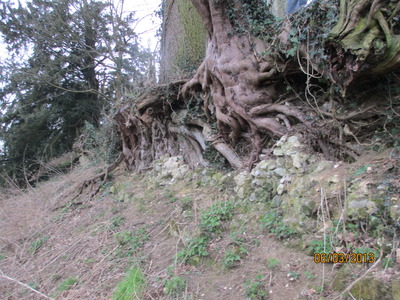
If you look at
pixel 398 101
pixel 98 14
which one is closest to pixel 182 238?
pixel 398 101

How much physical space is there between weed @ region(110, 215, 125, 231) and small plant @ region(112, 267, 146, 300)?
170 centimetres

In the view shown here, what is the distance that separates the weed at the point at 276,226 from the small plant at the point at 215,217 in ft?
1.77

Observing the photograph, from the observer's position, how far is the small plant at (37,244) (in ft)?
16.4

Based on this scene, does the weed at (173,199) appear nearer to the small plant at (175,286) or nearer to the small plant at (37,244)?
the small plant at (175,286)

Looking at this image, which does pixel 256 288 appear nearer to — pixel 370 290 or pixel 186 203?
pixel 370 290

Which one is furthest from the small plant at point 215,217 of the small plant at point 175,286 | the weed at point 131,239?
the weed at point 131,239

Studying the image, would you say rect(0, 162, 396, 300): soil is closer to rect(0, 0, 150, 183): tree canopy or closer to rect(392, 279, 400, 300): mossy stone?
rect(392, 279, 400, 300): mossy stone

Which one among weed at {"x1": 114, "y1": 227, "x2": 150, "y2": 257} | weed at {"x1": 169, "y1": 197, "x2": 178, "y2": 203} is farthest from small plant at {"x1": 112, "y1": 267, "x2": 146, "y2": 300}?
weed at {"x1": 169, "y1": 197, "x2": 178, "y2": 203}

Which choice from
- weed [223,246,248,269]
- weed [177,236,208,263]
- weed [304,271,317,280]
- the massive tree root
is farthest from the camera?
weed [177,236,208,263]

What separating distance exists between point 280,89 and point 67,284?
4024 millimetres

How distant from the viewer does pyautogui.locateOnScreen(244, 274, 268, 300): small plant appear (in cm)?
239

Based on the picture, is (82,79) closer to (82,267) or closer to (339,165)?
(82,267)

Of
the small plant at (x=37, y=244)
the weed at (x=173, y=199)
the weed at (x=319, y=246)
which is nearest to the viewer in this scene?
the weed at (x=319, y=246)
